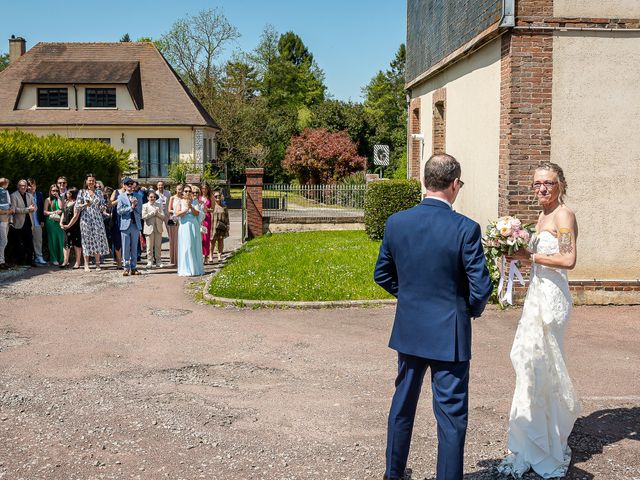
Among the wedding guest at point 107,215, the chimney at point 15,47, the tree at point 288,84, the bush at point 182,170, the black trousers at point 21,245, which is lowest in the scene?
the black trousers at point 21,245

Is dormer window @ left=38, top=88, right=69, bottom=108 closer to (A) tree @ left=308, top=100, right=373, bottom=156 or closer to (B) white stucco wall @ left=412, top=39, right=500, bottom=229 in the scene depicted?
(A) tree @ left=308, top=100, right=373, bottom=156

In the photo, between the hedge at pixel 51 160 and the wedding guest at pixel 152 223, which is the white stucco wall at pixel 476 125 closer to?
the wedding guest at pixel 152 223

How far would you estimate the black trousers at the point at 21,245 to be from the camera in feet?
55.5

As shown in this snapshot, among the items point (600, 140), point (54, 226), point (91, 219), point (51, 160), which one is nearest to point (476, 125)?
point (600, 140)

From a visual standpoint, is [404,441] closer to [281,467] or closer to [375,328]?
[281,467]

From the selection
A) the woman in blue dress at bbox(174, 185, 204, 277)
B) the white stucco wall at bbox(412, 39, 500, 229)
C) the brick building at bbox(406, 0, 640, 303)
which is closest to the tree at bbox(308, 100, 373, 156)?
the white stucco wall at bbox(412, 39, 500, 229)

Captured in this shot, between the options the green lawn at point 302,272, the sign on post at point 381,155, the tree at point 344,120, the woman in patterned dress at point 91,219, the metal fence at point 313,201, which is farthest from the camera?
the tree at point 344,120

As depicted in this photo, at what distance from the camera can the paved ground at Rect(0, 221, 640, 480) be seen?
565 cm

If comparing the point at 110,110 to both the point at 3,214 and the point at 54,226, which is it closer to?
the point at 54,226

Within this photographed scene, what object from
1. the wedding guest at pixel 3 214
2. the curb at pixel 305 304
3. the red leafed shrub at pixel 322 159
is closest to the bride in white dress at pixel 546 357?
the curb at pixel 305 304

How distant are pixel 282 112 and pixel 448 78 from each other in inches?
1718

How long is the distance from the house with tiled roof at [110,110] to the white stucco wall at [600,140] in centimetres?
2919

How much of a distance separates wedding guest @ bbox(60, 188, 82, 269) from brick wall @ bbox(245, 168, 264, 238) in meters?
7.29

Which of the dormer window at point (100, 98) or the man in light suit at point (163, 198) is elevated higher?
the dormer window at point (100, 98)
